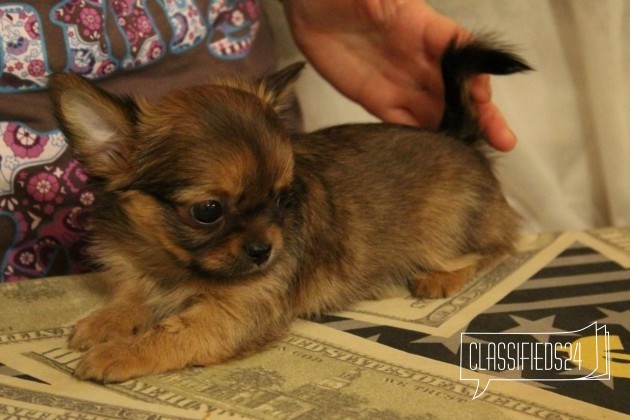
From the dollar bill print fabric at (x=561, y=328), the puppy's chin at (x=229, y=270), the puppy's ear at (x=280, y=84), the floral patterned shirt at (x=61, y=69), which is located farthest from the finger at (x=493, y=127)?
the puppy's chin at (x=229, y=270)

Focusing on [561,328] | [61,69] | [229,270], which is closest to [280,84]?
[229,270]

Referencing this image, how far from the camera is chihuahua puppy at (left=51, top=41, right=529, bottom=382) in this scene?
1.71 m

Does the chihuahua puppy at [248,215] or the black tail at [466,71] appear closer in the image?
the chihuahua puppy at [248,215]

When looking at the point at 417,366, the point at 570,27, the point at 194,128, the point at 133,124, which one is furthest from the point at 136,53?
the point at 570,27

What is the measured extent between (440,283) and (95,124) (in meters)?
1.08

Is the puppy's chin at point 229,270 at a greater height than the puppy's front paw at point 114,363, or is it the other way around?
the puppy's chin at point 229,270

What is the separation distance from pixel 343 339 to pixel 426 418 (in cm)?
42

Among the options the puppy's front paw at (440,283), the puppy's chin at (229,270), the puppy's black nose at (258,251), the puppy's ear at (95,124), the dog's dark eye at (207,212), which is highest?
the puppy's ear at (95,124)

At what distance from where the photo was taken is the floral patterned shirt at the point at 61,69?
7.38 ft

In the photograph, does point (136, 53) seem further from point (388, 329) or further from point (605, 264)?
point (605, 264)

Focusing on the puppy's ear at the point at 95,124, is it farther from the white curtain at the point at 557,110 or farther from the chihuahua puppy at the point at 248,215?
the white curtain at the point at 557,110

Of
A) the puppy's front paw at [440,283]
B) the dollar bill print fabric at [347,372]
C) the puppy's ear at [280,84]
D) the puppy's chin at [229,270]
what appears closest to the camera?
the dollar bill print fabric at [347,372]

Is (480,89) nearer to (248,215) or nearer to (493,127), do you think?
(493,127)

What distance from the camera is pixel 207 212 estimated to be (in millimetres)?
1703
